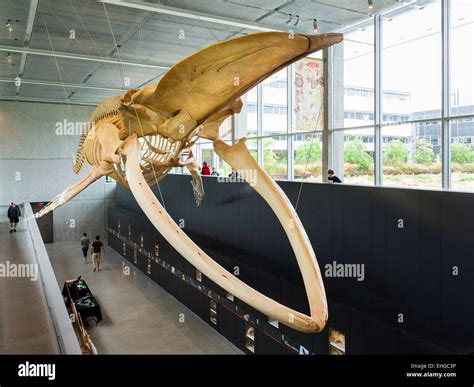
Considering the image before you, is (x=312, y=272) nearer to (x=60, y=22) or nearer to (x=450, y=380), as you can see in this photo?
(x=450, y=380)

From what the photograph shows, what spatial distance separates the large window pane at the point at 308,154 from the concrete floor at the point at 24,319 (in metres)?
7.56

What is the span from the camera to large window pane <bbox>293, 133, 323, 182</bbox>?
11461mm

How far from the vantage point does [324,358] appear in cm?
243

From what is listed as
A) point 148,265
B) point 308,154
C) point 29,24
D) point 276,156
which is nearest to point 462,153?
point 308,154

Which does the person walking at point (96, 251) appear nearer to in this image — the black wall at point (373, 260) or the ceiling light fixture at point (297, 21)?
the black wall at point (373, 260)

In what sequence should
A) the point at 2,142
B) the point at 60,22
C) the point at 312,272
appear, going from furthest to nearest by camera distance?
the point at 2,142, the point at 60,22, the point at 312,272

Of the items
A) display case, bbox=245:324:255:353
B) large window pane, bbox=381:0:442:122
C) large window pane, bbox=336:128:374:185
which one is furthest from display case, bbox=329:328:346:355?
large window pane, bbox=381:0:442:122

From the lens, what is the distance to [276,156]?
514 inches

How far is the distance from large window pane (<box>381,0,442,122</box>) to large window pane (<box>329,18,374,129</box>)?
396mm

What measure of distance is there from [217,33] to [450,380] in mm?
9735

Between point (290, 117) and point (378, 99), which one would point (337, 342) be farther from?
point (290, 117)

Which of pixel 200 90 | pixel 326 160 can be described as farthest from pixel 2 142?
pixel 200 90

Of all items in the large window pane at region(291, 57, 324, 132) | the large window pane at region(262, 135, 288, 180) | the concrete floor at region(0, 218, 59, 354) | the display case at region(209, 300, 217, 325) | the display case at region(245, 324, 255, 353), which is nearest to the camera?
the concrete floor at region(0, 218, 59, 354)

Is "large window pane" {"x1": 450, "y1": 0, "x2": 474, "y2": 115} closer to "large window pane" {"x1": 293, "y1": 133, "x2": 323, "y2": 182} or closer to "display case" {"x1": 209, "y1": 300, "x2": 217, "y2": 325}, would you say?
"large window pane" {"x1": 293, "y1": 133, "x2": 323, "y2": 182}
